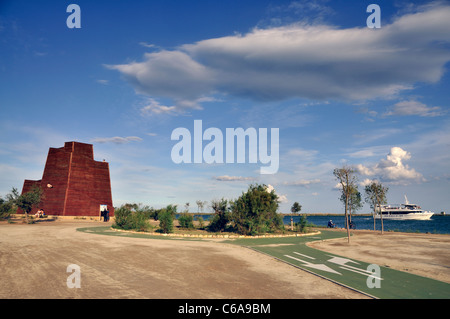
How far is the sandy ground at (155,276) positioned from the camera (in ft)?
27.6

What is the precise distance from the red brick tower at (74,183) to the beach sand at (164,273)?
47.2 meters

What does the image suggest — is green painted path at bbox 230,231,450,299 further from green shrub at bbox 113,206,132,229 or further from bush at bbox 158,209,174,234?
green shrub at bbox 113,206,132,229

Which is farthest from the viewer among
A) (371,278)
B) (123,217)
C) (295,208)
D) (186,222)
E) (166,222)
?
(295,208)

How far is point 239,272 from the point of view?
37.6 ft

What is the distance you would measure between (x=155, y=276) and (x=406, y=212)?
141 metres

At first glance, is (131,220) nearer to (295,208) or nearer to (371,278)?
(371,278)

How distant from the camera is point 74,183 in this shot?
199 feet

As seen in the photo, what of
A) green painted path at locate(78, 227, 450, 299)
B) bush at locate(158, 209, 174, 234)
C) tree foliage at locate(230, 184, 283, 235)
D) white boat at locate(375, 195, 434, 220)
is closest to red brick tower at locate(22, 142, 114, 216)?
bush at locate(158, 209, 174, 234)

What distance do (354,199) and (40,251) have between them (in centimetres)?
4640

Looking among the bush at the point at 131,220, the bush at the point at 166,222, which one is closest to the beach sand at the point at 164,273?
the bush at the point at 166,222

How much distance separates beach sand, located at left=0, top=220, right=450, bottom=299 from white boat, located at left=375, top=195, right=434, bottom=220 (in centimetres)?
12214

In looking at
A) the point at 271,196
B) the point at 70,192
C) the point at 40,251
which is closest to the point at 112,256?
the point at 40,251

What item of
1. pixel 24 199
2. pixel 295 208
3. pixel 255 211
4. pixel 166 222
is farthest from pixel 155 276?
pixel 295 208

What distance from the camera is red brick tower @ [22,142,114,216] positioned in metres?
58.9
